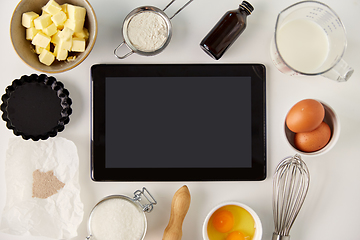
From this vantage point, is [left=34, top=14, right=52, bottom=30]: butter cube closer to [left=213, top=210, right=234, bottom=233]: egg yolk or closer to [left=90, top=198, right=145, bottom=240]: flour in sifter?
[left=90, top=198, right=145, bottom=240]: flour in sifter

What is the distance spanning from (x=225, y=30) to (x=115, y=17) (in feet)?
0.86

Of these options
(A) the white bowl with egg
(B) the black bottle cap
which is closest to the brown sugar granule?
(A) the white bowl with egg

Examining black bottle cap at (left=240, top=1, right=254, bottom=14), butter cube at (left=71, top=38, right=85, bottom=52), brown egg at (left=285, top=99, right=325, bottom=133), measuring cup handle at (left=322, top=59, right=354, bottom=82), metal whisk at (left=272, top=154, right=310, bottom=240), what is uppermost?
black bottle cap at (left=240, top=1, right=254, bottom=14)

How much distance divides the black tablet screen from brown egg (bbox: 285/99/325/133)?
0.33 ft

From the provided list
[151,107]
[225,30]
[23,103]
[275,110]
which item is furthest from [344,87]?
[23,103]

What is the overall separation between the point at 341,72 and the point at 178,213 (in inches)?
18.7

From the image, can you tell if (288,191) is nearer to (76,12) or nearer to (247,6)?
(247,6)

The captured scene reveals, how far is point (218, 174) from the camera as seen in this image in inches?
26.9

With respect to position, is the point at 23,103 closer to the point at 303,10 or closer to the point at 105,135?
the point at 105,135

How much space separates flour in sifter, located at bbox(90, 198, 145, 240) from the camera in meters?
0.63

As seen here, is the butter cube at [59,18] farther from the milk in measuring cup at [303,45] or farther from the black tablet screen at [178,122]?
the milk in measuring cup at [303,45]

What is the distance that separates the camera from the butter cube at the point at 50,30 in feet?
2.02

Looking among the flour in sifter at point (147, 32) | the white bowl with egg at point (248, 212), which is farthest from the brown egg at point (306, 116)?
the flour in sifter at point (147, 32)

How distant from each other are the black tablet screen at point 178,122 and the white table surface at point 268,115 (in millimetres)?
54
